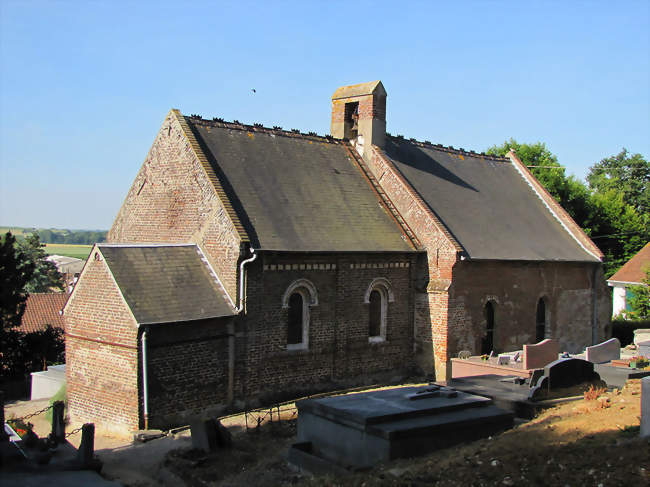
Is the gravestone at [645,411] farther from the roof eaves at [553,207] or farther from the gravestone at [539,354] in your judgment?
the roof eaves at [553,207]

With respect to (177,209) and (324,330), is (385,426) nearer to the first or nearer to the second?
(324,330)

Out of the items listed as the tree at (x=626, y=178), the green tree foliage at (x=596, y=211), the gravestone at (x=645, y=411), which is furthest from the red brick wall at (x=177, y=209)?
the tree at (x=626, y=178)

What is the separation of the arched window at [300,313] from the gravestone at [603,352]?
995cm

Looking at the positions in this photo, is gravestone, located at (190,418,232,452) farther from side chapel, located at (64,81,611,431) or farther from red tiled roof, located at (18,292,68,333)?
red tiled roof, located at (18,292,68,333)

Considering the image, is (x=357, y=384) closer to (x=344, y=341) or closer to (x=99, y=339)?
(x=344, y=341)

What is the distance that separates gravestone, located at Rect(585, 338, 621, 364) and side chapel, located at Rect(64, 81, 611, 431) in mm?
3572

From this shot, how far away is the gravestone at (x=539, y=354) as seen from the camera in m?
20.6

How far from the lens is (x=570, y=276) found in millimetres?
28156

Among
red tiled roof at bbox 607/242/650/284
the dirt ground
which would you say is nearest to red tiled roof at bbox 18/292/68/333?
the dirt ground

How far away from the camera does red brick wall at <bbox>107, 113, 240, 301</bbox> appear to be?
19.0 m

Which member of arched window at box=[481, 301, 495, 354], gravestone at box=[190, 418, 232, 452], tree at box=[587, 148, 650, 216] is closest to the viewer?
gravestone at box=[190, 418, 232, 452]

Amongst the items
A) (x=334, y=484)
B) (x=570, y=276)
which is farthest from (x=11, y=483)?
(x=570, y=276)

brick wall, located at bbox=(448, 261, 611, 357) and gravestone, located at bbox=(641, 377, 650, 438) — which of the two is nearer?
gravestone, located at bbox=(641, 377, 650, 438)

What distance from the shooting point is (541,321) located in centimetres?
2714
